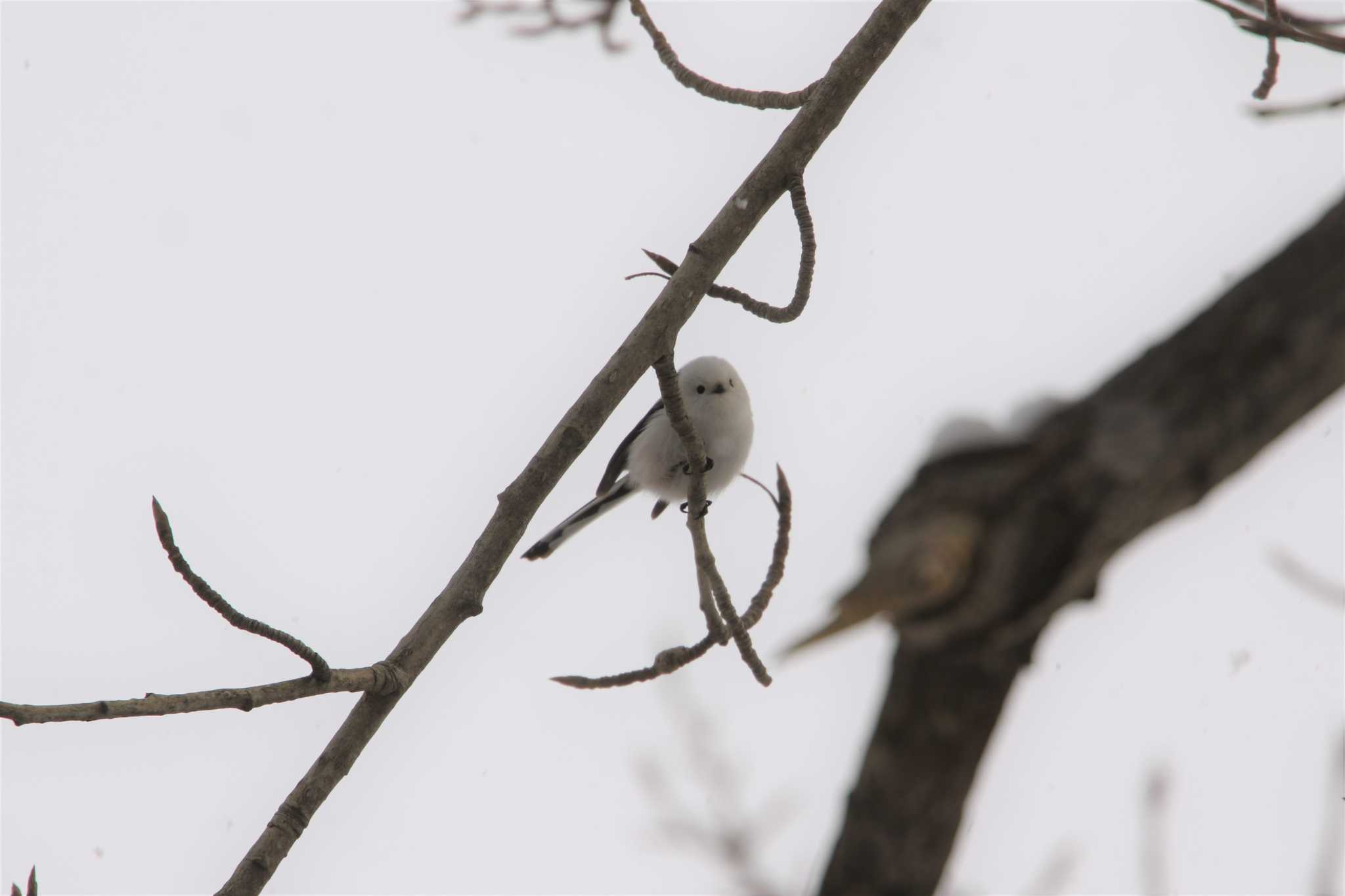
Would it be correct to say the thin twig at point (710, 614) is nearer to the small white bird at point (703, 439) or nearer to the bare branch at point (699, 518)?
the bare branch at point (699, 518)

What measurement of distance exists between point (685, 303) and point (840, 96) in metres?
0.82

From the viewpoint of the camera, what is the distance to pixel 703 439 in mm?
6250

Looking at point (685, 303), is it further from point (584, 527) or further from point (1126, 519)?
point (584, 527)

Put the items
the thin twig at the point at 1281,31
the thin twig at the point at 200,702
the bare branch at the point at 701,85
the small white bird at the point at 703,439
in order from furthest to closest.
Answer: the small white bird at the point at 703,439, the bare branch at the point at 701,85, the thin twig at the point at 1281,31, the thin twig at the point at 200,702

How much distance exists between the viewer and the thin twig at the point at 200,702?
2.48 meters

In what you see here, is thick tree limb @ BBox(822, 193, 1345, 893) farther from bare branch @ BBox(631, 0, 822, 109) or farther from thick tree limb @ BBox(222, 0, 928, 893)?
bare branch @ BBox(631, 0, 822, 109)

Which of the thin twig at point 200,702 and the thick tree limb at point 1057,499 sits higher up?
the thick tree limb at point 1057,499

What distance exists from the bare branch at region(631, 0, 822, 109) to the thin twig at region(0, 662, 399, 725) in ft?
6.98

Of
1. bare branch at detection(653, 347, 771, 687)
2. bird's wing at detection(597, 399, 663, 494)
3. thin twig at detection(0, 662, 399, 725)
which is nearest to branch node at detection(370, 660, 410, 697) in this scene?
thin twig at detection(0, 662, 399, 725)

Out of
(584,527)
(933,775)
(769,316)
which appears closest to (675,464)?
(584,527)

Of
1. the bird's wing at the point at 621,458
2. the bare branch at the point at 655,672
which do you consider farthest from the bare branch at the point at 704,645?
the bird's wing at the point at 621,458

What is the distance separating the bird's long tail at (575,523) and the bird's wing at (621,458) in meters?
0.49

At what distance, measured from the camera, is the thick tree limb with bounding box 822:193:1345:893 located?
1462mm

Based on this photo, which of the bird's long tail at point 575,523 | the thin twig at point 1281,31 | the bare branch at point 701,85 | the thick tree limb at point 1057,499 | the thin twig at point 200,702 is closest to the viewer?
the thick tree limb at point 1057,499
